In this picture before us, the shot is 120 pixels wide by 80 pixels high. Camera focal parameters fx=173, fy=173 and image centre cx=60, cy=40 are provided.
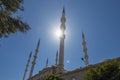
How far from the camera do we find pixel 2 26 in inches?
470

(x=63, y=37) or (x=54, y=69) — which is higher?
(x=63, y=37)

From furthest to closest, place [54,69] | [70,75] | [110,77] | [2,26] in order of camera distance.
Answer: [54,69] → [70,75] → [110,77] → [2,26]

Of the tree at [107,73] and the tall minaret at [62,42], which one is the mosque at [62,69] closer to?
the tall minaret at [62,42]

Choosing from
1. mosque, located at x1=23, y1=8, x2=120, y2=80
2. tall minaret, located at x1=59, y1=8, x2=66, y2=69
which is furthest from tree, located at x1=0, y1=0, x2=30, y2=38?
tall minaret, located at x1=59, y1=8, x2=66, y2=69

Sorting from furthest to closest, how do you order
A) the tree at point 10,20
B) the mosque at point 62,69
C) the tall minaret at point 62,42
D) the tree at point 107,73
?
the tall minaret at point 62,42
the mosque at point 62,69
the tree at point 107,73
the tree at point 10,20

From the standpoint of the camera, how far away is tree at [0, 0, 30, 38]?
1200 cm

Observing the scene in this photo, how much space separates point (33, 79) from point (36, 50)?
10505 mm

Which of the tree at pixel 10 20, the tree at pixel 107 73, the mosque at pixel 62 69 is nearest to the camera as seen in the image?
the tree at pixel 10 20

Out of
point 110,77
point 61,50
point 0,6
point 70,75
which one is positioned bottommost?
point 110,77

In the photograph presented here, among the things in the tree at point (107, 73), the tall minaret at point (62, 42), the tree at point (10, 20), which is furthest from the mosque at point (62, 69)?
the tree at point (10, 20)

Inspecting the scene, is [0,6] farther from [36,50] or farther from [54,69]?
[36,50]

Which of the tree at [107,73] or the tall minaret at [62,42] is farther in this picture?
the tall minaret at [62,42]

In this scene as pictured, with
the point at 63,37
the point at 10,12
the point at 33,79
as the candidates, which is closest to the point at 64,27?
the point at 63,37

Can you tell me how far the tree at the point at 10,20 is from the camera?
12000mm
